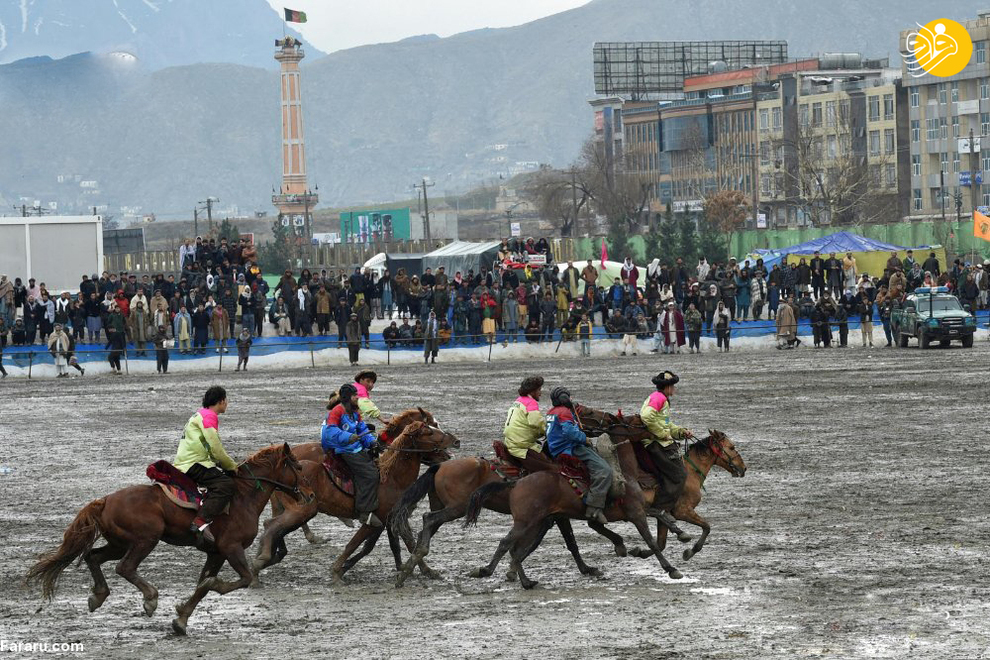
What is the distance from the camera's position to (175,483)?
12531 millimetres

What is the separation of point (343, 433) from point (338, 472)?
1.19ft

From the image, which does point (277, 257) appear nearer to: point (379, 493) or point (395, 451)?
point (395, 451)

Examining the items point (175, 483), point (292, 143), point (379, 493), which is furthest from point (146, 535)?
point (292, 143)

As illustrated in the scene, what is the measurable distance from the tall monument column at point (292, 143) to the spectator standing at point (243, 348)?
114m

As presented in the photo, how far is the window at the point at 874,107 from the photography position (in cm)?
11975

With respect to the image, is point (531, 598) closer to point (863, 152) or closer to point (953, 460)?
point (953, 460)

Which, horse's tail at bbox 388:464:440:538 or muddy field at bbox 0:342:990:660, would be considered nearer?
muddy field at bbox 0:342:990:660

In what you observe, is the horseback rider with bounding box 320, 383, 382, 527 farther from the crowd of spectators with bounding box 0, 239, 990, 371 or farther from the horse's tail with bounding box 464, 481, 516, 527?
the crowd of spectators with bounding box 0, 239, 990, 371

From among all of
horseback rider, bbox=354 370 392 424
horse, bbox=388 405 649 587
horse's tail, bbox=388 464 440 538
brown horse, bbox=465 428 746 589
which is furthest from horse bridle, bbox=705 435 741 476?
horseback rider, bbox=354 370 392 424

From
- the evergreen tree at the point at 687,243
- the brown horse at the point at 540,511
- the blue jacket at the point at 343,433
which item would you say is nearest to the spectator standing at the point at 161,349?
the blue jacket at the point at 343,433

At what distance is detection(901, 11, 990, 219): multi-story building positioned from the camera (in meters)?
110

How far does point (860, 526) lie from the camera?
640 inches

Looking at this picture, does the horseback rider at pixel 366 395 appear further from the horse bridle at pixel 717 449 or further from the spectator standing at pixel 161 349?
the spectator standing at pixel 161 349

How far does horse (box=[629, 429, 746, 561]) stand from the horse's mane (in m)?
2.28
